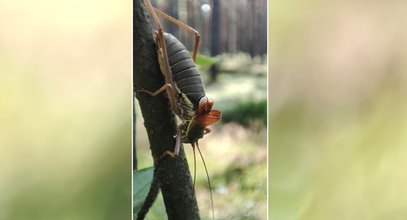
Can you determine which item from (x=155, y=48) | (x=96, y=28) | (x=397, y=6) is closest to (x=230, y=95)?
(x=155, y=48)

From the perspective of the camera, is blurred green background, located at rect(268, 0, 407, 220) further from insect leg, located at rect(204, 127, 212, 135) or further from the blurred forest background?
insect leg, located at rect(204, 127, 212, 135)

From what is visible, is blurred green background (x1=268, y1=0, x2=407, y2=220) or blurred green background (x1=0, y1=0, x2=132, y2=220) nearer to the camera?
blurred green background (x1=0, y1=0, x2=132, y2=220)

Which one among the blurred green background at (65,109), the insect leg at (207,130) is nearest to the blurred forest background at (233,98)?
the insect leg at (207,130)

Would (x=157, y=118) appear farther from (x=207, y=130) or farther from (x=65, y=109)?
(x=65, y=109)

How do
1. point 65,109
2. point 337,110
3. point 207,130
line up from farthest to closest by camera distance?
1. point 337,110
2. point 207,130
3. point 65,109

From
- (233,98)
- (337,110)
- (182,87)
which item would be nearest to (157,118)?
(182,87)

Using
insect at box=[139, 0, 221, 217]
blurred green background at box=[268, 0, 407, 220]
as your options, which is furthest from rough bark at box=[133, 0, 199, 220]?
blurred green background at box=[268, 0, 407, 220]

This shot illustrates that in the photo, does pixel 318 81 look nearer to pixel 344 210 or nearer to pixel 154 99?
pixel 344 210
